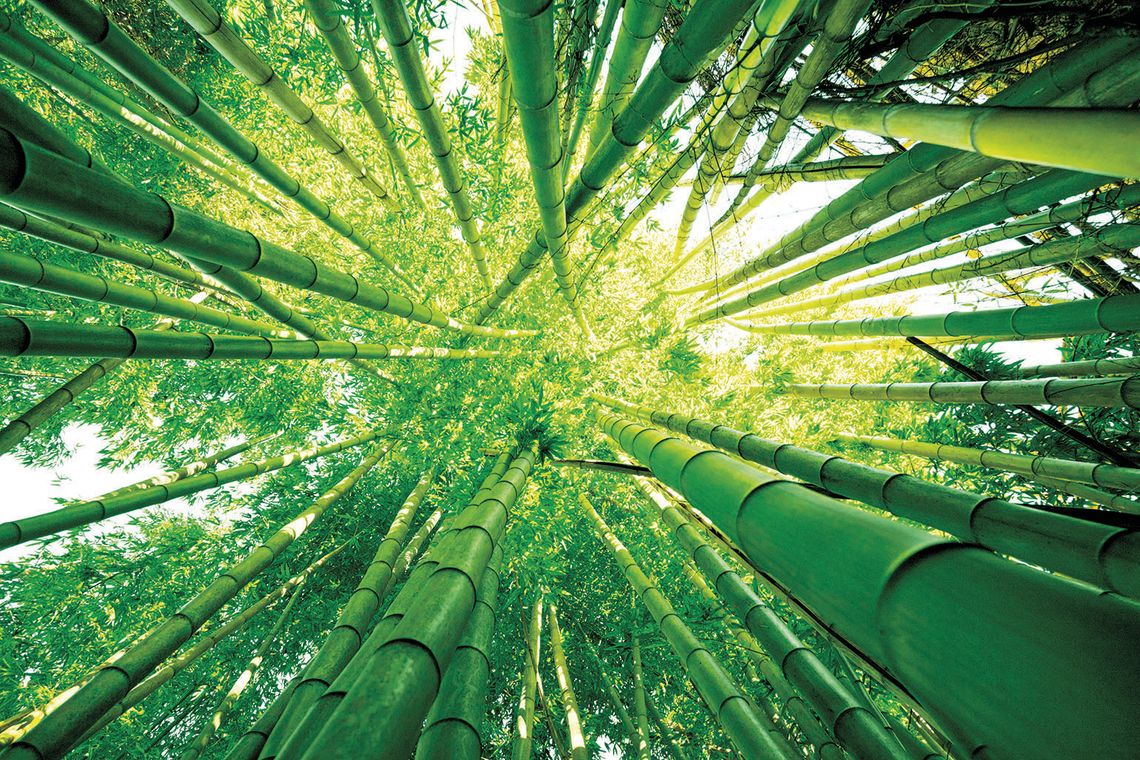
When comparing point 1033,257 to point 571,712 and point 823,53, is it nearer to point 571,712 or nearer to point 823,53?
point 823,53

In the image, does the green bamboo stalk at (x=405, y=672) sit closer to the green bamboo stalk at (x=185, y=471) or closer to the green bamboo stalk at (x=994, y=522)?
the green bamboo stalk at (x=994, y=522)

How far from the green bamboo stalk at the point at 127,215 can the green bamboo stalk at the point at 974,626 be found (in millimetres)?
1760

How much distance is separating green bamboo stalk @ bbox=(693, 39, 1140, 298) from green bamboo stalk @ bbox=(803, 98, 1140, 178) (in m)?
0.50

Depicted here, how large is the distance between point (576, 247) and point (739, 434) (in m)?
3.52

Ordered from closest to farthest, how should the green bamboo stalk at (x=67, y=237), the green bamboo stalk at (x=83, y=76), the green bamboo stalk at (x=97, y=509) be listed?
the green bamboo stalk at (x=67, y=237) < the green bamboo stalk at (x=83, y=76) < the green bamboo stalk at (x=97, y=509)

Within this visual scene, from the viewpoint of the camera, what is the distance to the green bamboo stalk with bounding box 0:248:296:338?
5.33ft

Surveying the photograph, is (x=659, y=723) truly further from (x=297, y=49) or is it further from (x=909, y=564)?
(x=297, y=49)

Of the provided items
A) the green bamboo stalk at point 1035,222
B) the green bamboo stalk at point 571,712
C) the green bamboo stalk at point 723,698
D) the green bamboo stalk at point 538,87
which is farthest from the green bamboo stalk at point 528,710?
the green bamboo stalk at point 1035,222

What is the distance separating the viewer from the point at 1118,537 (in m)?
0.86

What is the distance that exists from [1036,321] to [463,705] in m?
3.32

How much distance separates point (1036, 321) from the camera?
2.40 metres

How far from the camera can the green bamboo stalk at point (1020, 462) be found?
2465 millimetres

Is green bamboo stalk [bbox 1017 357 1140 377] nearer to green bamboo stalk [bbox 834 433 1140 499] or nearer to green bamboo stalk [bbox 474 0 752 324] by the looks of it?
green bamboo stalk [bbox 834 433 1140 499]

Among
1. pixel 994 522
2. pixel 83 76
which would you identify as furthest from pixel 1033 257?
pixel 83 76
